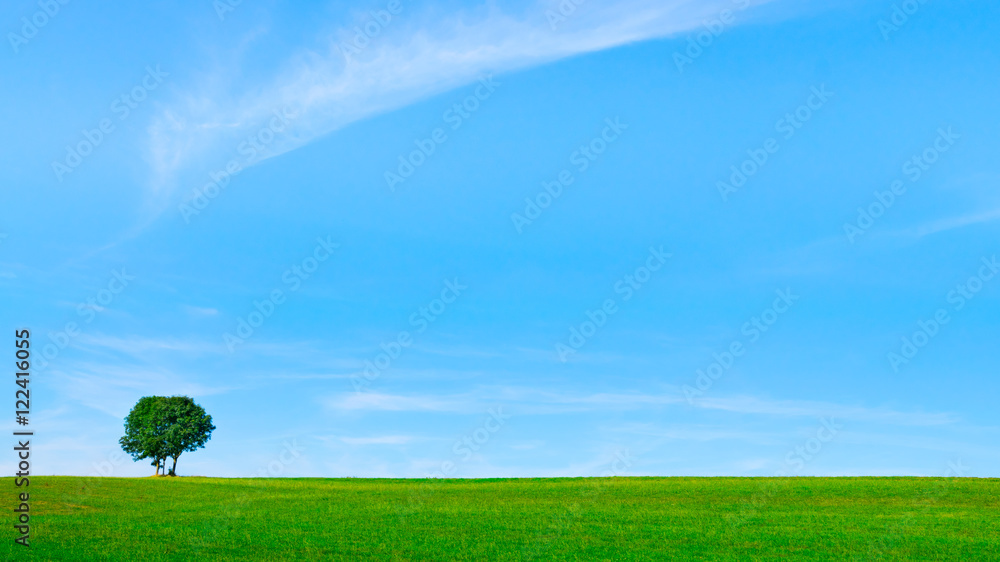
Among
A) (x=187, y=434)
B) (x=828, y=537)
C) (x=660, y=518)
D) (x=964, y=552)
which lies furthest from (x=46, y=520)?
(x=187, y=434)

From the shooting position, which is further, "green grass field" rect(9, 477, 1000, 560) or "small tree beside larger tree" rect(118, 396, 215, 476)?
"small tree beside larger tree" rect(118, 396, 215, 476)

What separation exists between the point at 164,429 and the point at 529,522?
61963 millimetres

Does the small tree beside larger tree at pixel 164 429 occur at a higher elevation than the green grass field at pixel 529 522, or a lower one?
higher

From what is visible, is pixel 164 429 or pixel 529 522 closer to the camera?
pixel 529 522

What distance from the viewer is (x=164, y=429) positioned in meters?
85.8

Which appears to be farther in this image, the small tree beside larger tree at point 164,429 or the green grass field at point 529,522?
the small tree beside larger tree at point 164,429

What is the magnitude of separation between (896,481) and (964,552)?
120ft

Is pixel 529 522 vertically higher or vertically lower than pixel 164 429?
lower

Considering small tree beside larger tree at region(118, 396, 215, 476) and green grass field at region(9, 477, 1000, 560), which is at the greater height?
small tree beside larger tree at region(118, 396, 215, 476)

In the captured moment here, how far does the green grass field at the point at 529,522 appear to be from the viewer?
29703 mm

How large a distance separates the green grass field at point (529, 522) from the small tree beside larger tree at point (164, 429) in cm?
2213

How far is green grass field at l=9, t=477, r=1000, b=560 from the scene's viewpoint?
2970 centimetres

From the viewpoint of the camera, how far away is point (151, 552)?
92.9 feet

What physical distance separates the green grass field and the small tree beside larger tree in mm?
22128
